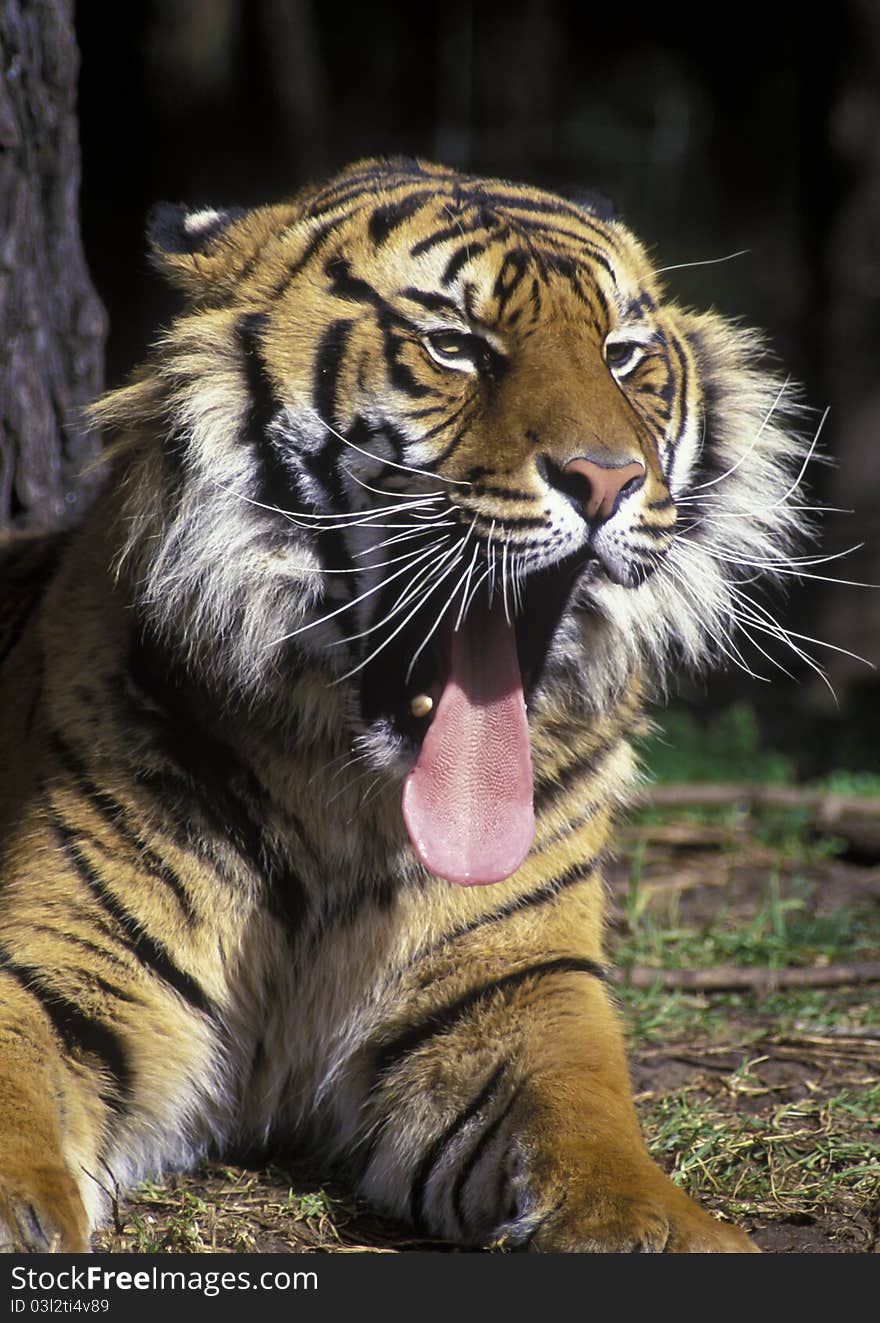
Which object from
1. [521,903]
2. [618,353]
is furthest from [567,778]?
[618,353]

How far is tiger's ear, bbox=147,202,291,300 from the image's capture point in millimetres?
2646

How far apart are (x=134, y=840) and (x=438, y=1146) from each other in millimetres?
698

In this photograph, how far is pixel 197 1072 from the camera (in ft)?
8.45

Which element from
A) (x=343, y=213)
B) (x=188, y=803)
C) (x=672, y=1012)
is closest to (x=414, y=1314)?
(x=188, y=803)

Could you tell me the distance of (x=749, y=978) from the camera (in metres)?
3.46

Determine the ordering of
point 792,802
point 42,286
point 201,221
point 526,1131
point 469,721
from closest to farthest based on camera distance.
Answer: point 526,1131 < point 469,721 < point 201,221 < point 42,286 < point 792,802

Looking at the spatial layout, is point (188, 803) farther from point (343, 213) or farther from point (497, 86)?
point (497, 86)

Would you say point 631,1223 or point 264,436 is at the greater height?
point 264,436

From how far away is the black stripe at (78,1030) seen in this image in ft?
8.05

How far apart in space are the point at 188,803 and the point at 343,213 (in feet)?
3.40

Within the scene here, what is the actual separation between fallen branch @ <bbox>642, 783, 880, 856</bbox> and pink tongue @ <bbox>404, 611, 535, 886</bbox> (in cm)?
208

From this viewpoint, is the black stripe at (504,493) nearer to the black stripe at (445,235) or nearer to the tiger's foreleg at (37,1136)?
the black stripe at (445,235)

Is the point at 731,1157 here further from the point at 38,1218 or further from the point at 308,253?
the point at 308,253

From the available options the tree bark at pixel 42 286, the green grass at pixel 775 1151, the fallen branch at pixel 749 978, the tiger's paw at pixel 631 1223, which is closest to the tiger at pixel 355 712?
the tiger's paw at pixel 631 1223
